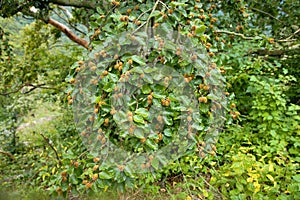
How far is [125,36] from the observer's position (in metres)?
0.88

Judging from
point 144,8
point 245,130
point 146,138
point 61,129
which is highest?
point 144,8

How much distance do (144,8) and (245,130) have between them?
1826 mm

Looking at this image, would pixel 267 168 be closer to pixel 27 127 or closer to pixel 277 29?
pixel 277 29

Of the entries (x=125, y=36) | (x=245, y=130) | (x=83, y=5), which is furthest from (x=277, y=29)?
(x=125, y=36)

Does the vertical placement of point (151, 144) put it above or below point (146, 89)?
below

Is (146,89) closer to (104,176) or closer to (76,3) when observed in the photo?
(104,176)

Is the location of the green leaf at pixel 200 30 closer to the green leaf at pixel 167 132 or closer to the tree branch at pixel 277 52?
the green leaf at pixel 167 132

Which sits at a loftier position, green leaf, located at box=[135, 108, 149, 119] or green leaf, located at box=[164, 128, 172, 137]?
green leaf, located at box=[135, 108, 149, 119]

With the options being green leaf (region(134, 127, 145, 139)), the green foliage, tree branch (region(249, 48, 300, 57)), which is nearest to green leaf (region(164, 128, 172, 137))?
the green foliage

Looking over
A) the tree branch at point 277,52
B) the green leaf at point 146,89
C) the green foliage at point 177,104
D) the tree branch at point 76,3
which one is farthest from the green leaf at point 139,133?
the tree branch at point 277,52

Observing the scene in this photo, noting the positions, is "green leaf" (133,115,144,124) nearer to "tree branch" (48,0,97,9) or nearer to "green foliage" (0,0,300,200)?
"green foliage" (0,0,300,200)

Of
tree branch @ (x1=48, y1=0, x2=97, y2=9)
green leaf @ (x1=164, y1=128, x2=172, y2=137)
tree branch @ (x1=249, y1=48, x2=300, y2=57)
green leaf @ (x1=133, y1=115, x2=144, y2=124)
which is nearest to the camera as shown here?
green leaf @ (x1=133, y1=115, x2=144, y2=124)

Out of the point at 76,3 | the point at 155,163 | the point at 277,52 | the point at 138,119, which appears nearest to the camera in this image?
the point at 138,119

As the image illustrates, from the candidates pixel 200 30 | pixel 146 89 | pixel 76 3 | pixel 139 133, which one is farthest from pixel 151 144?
pixel 76 3
